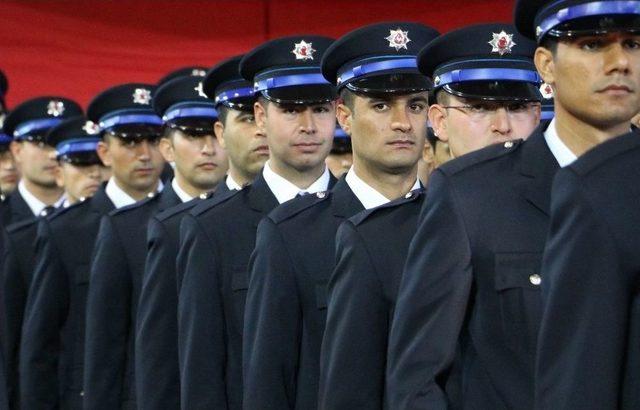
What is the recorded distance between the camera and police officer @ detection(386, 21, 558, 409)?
10.0 feet

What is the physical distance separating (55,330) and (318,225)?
96.3 inches

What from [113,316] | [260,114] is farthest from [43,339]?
[260,114]

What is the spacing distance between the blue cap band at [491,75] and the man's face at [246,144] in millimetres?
1256

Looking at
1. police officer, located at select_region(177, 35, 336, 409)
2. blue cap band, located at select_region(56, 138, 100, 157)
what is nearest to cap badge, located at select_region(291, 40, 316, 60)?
police officer, located at select_region(177, 35, 336, 409)

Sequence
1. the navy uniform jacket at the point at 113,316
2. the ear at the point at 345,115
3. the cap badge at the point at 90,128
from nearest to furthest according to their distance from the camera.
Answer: the ear at the point at 345,115
the navy uniform jacket at the point at 113,316
the cap badge at the point at 90,128

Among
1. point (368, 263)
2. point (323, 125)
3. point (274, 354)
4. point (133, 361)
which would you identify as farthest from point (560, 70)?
point (133, 361)

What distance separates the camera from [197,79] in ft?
20.6

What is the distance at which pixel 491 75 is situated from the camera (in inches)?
165

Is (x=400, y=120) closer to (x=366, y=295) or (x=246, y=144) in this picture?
(x=366, y=295)

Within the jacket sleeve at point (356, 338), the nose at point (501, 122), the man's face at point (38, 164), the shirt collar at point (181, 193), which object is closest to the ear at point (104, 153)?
the shirt collar at point (181, 193)

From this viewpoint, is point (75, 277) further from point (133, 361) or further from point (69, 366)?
point (133, 361)

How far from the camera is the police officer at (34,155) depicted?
27.3 ft

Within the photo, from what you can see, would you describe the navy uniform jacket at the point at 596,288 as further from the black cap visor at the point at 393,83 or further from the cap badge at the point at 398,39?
the cap badge at the point at 398,39

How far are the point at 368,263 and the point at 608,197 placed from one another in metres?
1.34
